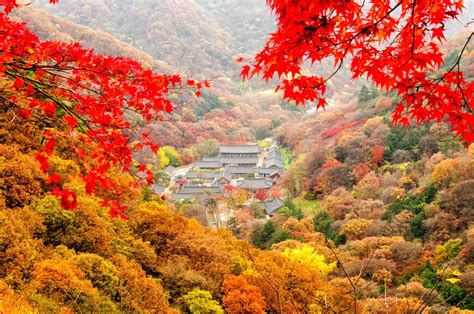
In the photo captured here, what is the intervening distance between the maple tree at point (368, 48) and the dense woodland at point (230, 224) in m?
0.61

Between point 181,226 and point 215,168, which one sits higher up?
point 215,168

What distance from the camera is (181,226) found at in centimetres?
907

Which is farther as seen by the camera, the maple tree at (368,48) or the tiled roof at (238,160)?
the tiled roof at (238,160)

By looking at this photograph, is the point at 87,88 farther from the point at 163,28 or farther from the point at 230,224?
the point at 163,28

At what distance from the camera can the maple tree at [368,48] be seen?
2432 millimetres

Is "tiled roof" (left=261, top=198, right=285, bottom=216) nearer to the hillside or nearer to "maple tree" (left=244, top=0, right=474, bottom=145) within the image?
"maple tree" (left=244, top=0, right=474, bottom=145)

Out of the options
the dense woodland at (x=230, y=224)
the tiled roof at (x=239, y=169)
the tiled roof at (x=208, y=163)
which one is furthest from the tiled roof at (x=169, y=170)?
the tiled roof at (x=239, y=169)

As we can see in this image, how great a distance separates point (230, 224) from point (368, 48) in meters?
18.2

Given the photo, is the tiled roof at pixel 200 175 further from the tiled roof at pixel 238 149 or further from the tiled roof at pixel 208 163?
the tiled roof at pixel 238 149

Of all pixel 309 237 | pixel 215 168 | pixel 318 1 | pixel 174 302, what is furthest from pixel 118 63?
pixel 215 168

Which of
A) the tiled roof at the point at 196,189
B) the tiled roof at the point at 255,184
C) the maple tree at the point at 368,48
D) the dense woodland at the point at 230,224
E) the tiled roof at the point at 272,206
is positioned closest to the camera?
the maple tree at the point at 368,48

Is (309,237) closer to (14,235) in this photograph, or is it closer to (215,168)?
(14,235)

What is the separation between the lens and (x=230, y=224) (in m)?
20.7

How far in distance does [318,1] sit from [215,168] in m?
35.4
